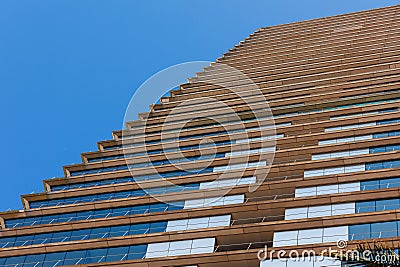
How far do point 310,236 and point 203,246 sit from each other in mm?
6308

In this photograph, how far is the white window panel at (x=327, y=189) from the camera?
3400cm

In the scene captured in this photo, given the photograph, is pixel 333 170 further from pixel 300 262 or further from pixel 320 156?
pixel 300 262

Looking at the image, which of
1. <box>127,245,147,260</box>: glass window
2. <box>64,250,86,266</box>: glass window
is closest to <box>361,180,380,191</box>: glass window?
<box>127,245,147,260</box>: glass window

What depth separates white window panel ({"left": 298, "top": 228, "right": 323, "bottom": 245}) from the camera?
29734mm

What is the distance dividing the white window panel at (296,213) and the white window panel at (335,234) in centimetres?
230

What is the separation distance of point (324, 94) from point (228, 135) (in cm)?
1042

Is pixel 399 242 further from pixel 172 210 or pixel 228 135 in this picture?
pixel 228 135

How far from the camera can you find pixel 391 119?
1674 inches

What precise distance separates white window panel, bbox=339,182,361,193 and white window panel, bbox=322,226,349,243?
402 centimetres

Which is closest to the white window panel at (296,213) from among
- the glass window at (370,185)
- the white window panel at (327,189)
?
the white window panel at (327,189)

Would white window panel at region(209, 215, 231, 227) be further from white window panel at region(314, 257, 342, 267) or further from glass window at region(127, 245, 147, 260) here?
white window panel at region(314, 257, 342, 267)

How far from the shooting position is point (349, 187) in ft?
111

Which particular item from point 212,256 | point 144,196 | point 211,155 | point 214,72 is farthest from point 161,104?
point 212,256

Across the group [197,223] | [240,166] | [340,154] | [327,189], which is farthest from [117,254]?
[340,154]
